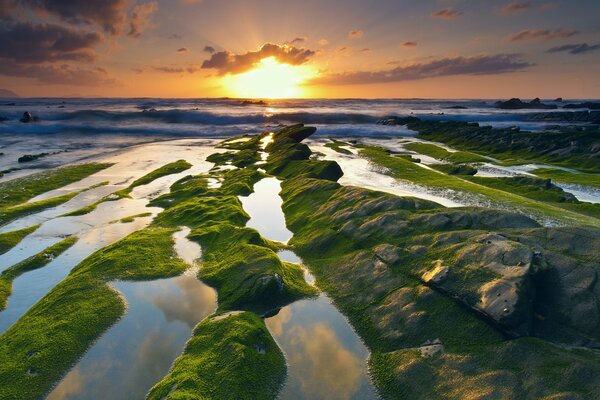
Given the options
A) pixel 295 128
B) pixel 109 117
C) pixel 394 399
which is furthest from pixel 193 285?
pixel 109 117

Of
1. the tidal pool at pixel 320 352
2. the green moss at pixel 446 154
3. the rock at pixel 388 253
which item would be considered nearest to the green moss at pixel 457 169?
the green moss at pixel 446 154

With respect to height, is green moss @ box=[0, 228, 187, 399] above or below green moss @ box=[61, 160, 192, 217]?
above

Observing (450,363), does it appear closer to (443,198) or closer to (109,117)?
(443,198)

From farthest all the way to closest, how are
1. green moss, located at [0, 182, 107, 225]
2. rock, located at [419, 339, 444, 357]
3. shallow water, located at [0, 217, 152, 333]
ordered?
1. green moss, located at [0, 182, 107, 225]
2. shallow water, located at [0, 217, 152, 333]
3. rock, located at [419, 339, 444, 357]

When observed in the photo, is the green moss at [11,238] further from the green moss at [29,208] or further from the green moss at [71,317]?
the green moss at [71,317]

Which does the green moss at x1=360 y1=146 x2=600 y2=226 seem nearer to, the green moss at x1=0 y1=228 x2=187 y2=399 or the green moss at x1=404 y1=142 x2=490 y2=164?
the green moss at x1=404 y1=142 x2=490 y2=164

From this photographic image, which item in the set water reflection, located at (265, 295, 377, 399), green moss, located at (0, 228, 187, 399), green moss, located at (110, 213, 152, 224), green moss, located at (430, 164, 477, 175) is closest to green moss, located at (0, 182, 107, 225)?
green moss, located at (110, 213, 152, 224)

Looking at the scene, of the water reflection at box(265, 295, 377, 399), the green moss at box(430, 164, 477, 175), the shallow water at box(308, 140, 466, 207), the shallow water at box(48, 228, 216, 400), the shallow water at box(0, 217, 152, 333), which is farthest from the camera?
the green moss at box(430, 164, 477, 175)
